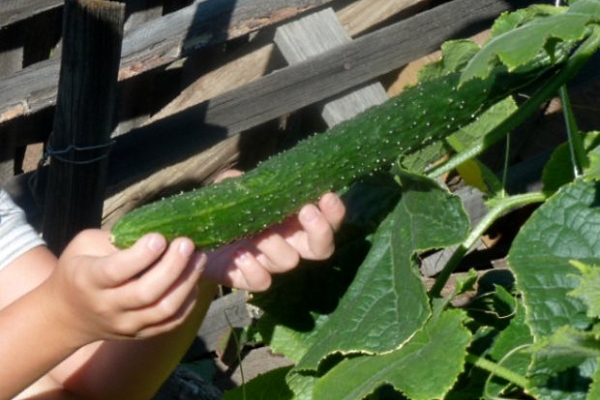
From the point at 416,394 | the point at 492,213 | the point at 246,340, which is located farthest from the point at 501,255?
the point at 416,394

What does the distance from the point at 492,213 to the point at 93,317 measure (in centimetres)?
55

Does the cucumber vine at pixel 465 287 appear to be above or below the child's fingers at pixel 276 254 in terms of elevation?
below

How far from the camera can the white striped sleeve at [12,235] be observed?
215cm

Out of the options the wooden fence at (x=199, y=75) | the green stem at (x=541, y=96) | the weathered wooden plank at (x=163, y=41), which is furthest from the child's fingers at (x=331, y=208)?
the weathered wooden plank at (x=163, y=41)

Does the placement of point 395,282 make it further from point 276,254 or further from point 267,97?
point 267,97

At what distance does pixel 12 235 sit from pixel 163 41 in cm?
116

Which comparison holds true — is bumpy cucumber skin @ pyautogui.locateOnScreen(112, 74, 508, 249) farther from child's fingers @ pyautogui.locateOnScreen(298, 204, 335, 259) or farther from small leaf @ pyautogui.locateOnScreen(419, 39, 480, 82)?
small leaf @ pyautogui.locateOnScreen(419, 39, 480, 82)

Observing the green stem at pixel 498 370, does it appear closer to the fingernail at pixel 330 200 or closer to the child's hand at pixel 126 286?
the fingernail at pixel 330 200

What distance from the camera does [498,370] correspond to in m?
1.45

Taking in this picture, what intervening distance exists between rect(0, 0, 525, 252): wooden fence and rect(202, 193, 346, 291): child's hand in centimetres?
149

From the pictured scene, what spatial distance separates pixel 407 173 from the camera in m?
1.42

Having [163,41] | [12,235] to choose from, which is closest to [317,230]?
[12,235]

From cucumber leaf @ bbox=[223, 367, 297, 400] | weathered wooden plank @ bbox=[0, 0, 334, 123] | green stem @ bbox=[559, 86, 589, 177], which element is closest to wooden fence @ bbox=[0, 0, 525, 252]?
weathered wooden plank @ bbox=[0, 0, 334, 123]

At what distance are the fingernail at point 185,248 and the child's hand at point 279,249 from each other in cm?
14
